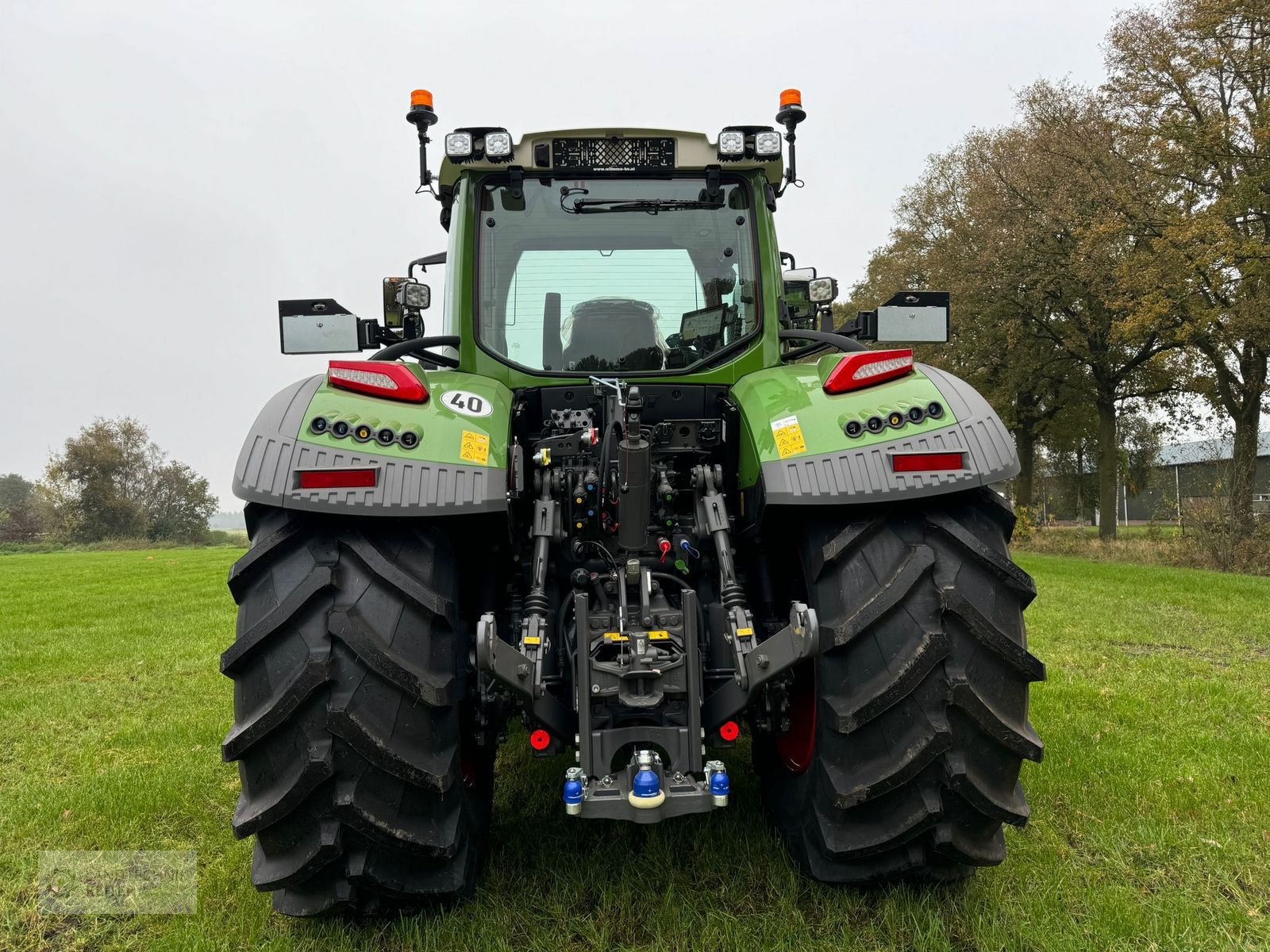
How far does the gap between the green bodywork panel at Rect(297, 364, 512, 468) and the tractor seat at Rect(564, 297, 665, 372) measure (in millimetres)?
667

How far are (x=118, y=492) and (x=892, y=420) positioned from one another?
47784 millimetres

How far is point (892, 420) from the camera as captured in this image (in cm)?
235

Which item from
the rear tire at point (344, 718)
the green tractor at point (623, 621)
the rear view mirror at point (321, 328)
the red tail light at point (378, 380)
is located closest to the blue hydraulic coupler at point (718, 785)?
the green tractor at point (623, 621)

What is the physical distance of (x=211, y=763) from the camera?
403cm

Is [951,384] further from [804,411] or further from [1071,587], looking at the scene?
[1071,587]

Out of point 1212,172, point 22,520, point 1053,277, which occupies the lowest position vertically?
point 22,520

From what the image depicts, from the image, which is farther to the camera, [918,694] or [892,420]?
[892,420]

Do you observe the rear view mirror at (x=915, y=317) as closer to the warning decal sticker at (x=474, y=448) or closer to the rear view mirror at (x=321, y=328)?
the warning decal sticker at (x=474, y=448)

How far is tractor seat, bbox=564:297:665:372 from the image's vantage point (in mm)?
3137

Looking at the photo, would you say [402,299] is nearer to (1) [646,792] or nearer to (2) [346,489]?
(2) [346,489]

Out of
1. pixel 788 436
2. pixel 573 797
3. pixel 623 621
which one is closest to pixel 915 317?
pixel 788 436

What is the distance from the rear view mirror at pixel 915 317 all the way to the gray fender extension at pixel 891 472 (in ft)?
2.43

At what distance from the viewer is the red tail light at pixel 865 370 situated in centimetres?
251

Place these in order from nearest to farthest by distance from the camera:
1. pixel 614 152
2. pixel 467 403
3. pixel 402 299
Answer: pixel 467 403
pixel 614 152
pixel 402 299
